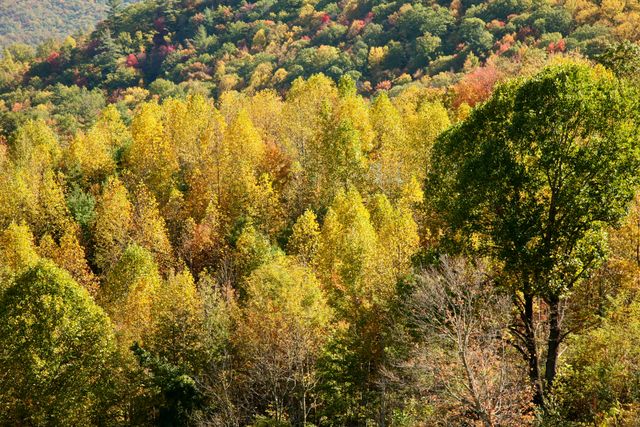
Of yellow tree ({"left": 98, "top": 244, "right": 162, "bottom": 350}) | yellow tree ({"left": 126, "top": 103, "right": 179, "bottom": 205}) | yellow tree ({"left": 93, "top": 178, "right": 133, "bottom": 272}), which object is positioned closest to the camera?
yellow tree ({"left": 98, "top": 244, "right": 162, "bottom": 350})

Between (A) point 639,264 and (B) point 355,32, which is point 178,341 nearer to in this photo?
(A) point 639,264

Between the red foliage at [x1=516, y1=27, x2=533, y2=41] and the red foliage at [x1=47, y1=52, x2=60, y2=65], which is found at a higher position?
the red foliage at [x1=516, y1=27, x2=533, y2=41]

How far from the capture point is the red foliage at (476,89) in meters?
69.7

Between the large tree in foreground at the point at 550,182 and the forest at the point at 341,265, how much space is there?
85 mm

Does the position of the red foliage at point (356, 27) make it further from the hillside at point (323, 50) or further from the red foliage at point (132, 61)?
the red foliage at point (132, 61)

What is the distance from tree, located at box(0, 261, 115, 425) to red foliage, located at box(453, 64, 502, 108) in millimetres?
51364

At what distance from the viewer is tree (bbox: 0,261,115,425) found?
103 feet

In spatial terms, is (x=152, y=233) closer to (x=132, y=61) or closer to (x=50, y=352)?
(x=50, y=352)

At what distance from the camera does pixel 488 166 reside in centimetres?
2206

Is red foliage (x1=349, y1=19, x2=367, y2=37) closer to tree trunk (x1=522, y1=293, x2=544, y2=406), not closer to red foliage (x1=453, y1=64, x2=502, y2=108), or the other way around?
red foliage (x1=453, y1=64, x2=502, y2=108)

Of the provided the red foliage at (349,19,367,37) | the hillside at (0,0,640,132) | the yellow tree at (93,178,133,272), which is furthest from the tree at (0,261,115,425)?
the red foliage at (349,19,367,37)

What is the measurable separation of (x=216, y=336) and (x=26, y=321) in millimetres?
10744

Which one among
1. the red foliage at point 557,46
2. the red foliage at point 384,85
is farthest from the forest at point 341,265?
the red foliage at point 384,85

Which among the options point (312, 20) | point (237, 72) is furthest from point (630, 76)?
point (312, 20)
